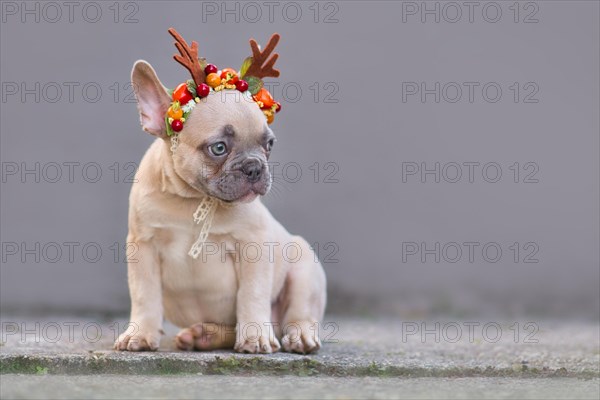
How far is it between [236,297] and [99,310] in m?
2.59

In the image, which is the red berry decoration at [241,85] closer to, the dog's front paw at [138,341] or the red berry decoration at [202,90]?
the red berry decoration at [202,90]

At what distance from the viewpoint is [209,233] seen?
5680 millimetres

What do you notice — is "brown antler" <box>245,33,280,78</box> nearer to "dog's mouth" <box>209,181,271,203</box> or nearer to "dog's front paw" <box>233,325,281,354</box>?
"dog's mouth" <box>209,181,271,203</box>

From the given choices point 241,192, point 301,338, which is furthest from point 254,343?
point 241,192

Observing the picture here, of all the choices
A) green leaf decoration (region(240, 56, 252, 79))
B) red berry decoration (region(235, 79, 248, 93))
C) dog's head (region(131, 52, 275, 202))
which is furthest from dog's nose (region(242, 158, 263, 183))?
green leaf decoration (region(240, 56, 252, 79))

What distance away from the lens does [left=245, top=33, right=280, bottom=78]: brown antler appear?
18.9 feet

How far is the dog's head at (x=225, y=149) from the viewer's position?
5.42 m

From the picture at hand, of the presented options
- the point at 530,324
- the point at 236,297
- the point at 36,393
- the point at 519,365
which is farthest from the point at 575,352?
the point at 36,393

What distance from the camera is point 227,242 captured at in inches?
226

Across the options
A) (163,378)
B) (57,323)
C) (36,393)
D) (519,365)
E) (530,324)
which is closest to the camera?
(36,393)

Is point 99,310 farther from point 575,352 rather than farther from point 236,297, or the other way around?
point 575,352

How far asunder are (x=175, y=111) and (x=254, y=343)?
4.14 ft

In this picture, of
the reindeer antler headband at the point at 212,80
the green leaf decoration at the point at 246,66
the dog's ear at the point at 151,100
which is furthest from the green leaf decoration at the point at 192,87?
the green leaf decoration at the point at 246,66

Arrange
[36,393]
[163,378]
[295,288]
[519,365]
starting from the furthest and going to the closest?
1. [295,288]
2. [519,365]
3. [163,378]
4. [36,393]
